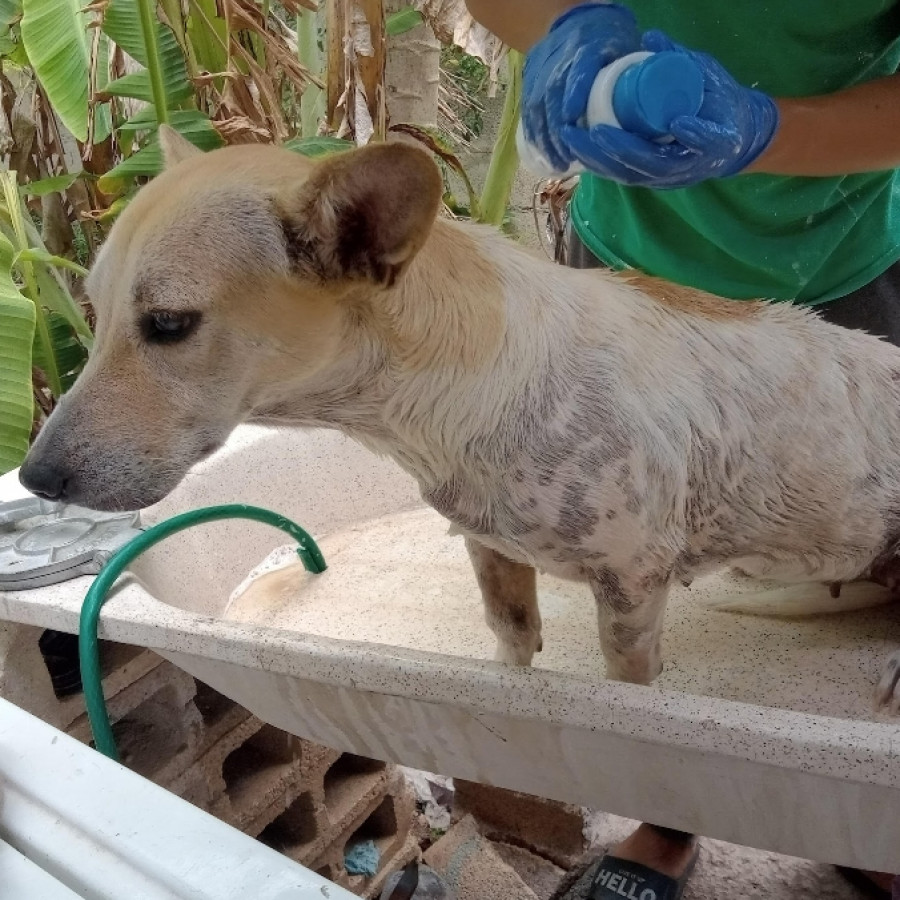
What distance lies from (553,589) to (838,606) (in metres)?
0.47

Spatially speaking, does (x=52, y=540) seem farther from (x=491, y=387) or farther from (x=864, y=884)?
(x=864, y=884)

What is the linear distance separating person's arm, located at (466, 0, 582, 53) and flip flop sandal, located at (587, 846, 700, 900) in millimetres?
1344

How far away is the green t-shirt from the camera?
113 cm

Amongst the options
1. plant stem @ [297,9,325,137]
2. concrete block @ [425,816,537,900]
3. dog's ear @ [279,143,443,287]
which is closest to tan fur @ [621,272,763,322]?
dog's ear @ [279,143,443,287]

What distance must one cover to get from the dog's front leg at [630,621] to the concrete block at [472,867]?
856 millimetres

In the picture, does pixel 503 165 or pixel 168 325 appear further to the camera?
pixel 503 165

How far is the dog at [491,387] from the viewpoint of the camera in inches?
31.3

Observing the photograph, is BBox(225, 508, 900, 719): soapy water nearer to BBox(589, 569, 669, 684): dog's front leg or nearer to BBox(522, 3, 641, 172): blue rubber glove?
BBox(589, 569, 669, 684): dog's front leg

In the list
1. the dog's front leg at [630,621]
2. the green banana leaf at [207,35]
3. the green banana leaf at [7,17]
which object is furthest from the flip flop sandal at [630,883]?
the green banana leaf at [7,17]

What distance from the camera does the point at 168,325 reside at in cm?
79

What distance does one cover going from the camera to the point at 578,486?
946 mm

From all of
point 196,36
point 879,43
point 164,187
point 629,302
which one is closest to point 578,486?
point 629,302

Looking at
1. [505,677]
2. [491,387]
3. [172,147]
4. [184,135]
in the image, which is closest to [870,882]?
[505,677]

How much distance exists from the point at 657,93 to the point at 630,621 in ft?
1.95
